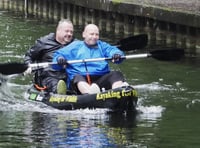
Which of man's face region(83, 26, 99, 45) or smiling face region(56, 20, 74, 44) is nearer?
man's face region(83, 26, 99, 45)

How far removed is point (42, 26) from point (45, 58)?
14.4 meters

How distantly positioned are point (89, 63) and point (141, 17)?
33.9 ft

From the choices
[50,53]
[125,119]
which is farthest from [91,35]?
[125,119]

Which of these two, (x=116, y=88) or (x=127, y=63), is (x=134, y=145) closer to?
(x=116, y=88)

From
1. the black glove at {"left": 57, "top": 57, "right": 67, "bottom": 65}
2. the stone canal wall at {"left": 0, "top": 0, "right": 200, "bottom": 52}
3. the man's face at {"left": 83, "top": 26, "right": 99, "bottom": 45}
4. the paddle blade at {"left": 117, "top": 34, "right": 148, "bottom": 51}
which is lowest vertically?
the black glove at {"left": 57, "top": 57, "right": 67, "bottom": 65}

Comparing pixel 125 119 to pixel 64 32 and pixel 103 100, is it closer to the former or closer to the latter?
pixel 103 100

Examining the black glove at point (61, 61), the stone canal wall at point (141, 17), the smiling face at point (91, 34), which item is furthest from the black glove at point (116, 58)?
the stone canal wall at point (141, 17)

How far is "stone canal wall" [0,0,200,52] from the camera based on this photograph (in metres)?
21.0

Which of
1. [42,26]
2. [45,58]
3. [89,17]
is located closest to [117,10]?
[89,17]

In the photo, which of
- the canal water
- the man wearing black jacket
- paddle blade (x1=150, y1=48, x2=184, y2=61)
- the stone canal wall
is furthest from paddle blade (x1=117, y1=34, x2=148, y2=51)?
the stone canal wall

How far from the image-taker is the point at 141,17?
2333cm

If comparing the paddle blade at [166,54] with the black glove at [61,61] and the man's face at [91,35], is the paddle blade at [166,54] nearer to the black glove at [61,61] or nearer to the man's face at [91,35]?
the man's face at [91,35]

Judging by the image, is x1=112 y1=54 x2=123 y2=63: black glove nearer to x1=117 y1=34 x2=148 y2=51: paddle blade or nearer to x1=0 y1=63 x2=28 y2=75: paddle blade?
x1=117 y1=34 x2=148 y2=51: paddle blade

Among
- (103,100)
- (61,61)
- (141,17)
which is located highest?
(141,17)
